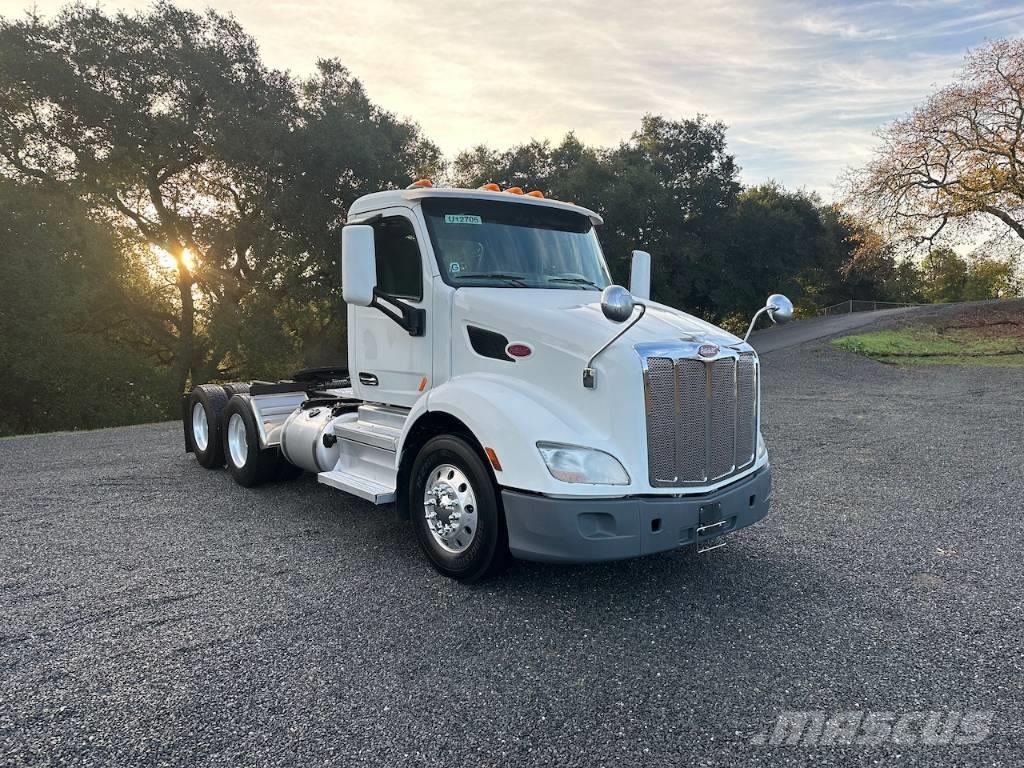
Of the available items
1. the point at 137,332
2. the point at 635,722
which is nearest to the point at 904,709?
the point at 635,722

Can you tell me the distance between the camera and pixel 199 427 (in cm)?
841

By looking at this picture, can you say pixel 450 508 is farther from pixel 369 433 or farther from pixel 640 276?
pixel 640 276

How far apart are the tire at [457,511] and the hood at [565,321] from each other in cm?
86

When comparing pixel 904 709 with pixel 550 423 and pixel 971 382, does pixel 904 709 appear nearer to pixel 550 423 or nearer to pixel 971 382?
pixel 550 423

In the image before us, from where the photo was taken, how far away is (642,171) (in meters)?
27.9

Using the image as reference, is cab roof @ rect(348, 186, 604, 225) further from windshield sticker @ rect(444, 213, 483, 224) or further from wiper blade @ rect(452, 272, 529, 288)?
wiper blade @ rect(452, 272, 529, 288)

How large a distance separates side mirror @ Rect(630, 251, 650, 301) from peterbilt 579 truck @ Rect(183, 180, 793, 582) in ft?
0.18

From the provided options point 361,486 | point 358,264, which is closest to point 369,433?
point 361,486

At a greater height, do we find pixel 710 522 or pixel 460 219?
pixel 460 219

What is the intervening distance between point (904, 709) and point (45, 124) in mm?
25396

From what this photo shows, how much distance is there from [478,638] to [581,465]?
1.14 metres

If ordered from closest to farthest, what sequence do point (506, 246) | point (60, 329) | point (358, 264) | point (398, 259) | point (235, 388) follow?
point (358, 264) < point (506, 246) < point (398, 259) < point (235, 388) < point (60, 329)

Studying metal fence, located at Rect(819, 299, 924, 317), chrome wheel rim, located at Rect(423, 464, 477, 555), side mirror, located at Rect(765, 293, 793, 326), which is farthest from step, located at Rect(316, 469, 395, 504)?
metal fence, located at Rect(819, 299, 924, 317)

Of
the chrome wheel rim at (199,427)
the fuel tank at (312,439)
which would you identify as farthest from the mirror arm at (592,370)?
the chrome wheel rim at (199,427)
